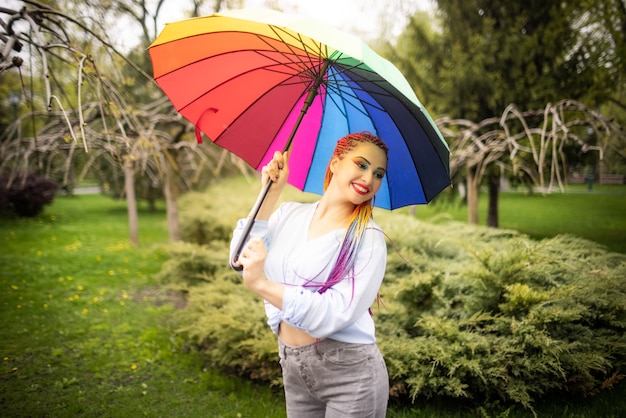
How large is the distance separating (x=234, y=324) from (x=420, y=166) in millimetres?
2472

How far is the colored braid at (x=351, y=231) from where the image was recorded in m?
1.62

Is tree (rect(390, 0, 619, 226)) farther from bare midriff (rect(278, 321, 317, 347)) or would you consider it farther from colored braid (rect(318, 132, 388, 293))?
bare midriff (rect(278, 321, 317, 347))

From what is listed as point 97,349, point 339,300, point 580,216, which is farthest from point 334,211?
point 580,216

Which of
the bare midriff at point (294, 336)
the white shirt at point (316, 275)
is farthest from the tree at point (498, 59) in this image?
the bare midriff at point (294, 336)

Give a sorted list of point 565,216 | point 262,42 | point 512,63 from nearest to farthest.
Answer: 1. point 262,42
2. point 512,63
3. point 565,216

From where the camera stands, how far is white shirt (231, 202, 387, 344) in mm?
1499

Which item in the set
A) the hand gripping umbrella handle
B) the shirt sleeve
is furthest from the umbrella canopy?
the shirt sleeve

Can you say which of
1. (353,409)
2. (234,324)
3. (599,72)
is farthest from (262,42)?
(599,72)

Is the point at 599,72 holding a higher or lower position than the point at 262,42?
higher

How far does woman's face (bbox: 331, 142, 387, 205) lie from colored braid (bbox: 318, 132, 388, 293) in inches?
1.1

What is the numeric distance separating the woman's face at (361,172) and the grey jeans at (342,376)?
604 millimetres

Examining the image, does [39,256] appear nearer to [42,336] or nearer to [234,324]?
[42,336]

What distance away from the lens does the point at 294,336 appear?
5.75 feet

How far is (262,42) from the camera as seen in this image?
6.31ft
